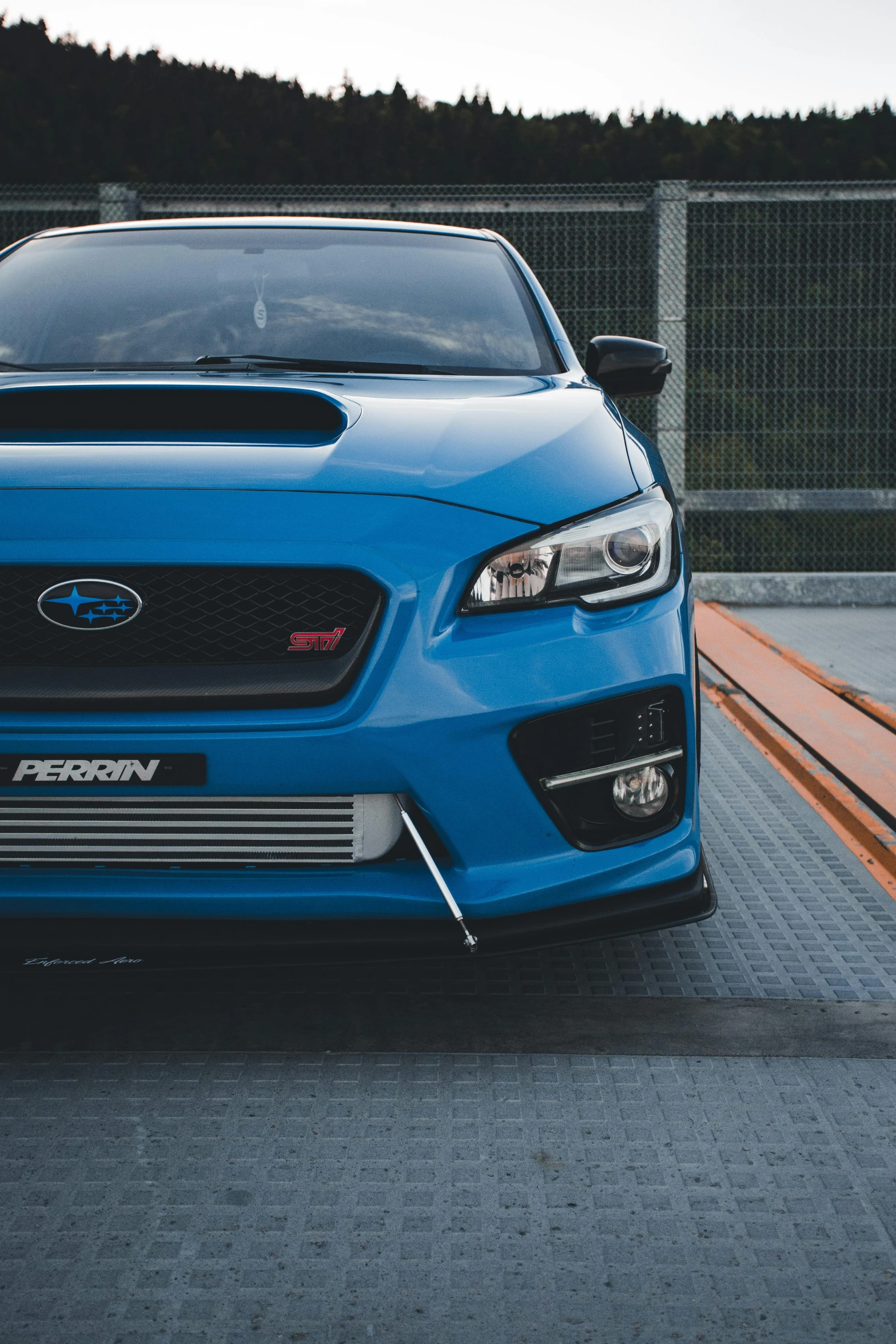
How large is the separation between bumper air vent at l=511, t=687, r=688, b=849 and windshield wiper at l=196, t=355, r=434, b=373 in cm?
108

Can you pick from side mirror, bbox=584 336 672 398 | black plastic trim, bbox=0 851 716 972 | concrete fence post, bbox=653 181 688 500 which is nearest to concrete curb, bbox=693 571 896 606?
concrete fence post, bbox=653 181 688 500

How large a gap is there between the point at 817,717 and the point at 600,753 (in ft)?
9.64

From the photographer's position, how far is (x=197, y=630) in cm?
198

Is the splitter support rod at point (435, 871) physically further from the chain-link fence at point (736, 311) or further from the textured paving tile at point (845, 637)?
the chain-link fence at point (736, 311)

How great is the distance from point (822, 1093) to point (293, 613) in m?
1.15

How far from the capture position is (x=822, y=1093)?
81.6 inches

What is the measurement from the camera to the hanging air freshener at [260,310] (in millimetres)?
3059

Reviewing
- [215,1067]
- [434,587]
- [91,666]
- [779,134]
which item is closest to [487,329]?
[434,587]

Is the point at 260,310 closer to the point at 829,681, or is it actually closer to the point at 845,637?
the point at 829,681

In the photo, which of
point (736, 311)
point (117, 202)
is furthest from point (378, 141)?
point (736, 311)

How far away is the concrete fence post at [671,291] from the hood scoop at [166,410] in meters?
6.25

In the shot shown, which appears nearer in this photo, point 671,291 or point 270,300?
point 270,300

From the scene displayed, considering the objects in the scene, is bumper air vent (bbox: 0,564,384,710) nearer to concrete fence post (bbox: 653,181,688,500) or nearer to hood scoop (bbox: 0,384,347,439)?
hood scoop (bbox: 0,384,347,439)

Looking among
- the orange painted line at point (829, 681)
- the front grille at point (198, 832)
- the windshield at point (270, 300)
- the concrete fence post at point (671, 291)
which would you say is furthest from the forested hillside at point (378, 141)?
the front grille at point (198, 832)
